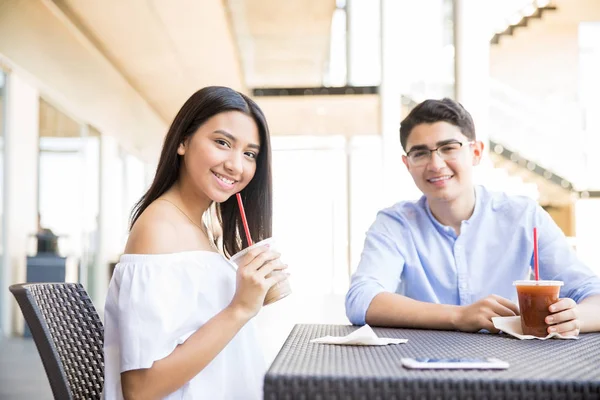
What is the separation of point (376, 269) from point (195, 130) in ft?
2.22

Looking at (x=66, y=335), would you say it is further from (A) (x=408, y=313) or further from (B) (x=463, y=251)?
(B) (x=463, y=251)

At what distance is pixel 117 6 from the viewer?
22.4 feet

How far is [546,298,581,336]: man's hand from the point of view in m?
1.39

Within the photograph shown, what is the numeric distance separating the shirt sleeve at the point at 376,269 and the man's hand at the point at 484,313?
10.0 inches

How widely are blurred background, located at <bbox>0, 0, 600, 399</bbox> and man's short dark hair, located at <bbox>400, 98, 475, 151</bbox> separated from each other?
157cm

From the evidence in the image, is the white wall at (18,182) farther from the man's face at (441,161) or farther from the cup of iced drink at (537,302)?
the cup of iced drink at (537,302)

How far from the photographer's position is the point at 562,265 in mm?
1876

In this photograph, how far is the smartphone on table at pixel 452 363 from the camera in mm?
998

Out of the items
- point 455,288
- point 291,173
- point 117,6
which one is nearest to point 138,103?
point 291,173

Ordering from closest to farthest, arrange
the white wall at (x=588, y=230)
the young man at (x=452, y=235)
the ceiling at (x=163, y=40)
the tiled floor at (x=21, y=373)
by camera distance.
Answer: the young man at (x=452, y=235) < the tiled floor at (x=21, y=373) < the ceiling at (x=163, y=40) < the white wall at (x=588, y=230)

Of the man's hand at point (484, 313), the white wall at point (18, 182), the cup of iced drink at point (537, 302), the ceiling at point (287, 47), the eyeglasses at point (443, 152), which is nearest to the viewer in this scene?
the cup of iced drink at point (537, 302)

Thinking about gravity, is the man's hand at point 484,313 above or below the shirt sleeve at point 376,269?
below

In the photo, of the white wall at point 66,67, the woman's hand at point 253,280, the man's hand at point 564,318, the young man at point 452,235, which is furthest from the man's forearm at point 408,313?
the white wall at point 66,67

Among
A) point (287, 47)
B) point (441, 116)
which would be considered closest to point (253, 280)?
point (441, 116)
